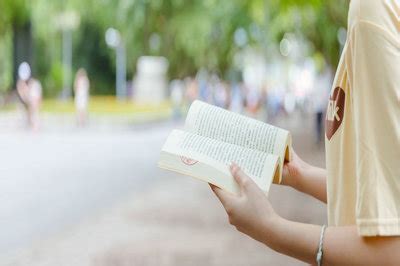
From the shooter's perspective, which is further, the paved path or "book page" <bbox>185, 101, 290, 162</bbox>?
the paved path

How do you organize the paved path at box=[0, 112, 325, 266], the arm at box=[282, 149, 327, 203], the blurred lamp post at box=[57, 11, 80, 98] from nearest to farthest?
the arm at box=[282, 149, 327, 203] < the paved path at box=[0, 112, 325, 266] < the blurred lamp post at box=[57, 11, 80, 98]

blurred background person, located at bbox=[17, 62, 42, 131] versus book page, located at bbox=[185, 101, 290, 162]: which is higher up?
book page, located at bbox=[185, 101, 290, 162]

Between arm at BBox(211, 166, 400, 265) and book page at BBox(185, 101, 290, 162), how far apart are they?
231 millimetres

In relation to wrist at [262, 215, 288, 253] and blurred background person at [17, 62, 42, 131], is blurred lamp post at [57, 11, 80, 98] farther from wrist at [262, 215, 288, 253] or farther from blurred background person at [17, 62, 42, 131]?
wrist at [262, 215, 288, 253]

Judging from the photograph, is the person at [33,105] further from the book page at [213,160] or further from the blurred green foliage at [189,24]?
the book page at [213,160]

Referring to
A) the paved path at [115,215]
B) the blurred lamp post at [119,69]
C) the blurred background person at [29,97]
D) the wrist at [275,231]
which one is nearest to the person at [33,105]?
the blurred background person at [29,97]

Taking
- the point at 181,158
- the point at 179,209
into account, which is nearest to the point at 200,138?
the point at 181,158

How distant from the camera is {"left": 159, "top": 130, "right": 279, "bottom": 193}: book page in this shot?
1.72 metres

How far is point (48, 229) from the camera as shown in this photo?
25.4 feet

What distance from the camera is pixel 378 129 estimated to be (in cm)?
144

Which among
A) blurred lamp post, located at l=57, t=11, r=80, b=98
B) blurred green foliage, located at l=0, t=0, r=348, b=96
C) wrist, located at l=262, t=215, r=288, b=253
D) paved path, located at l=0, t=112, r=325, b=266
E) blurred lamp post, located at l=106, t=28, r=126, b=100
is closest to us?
wrist, located at l=262, t=215, r=288, b=253

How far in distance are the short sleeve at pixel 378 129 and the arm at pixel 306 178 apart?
0.59 metres

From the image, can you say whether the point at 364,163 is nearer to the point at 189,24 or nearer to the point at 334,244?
the point at 334,244

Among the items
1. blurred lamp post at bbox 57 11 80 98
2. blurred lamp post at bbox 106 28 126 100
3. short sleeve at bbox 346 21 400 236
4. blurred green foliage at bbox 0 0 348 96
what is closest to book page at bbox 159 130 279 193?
short sleeve at bbox 346 21 400 236
